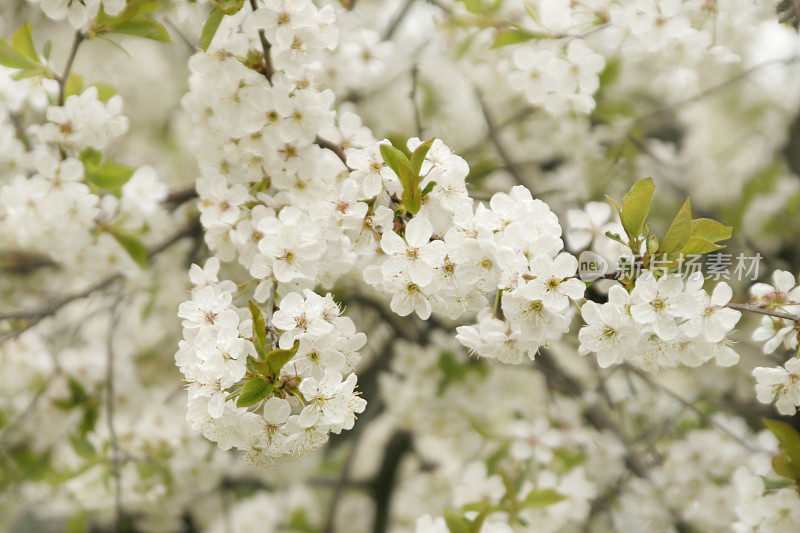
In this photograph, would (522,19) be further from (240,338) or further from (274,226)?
(240,338)

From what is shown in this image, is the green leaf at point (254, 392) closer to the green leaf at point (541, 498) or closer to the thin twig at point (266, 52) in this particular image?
the thin twig at point (266, 52)

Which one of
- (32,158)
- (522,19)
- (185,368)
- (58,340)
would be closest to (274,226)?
(185,368)

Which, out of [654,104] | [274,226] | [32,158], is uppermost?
[274,226]

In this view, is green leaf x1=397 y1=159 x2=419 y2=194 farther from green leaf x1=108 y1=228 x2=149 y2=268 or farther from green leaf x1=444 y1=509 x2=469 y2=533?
green leaf x1=108 y1=228 x2=149 y2=268

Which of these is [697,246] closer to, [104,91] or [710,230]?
[710,230]

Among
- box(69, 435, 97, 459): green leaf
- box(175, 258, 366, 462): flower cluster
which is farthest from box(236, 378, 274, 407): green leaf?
box(69, 435, 97, 459): green leaf

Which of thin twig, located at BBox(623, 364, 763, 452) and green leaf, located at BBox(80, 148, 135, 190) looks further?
thin twig, located at BBox(623, 364, 763, 452)
